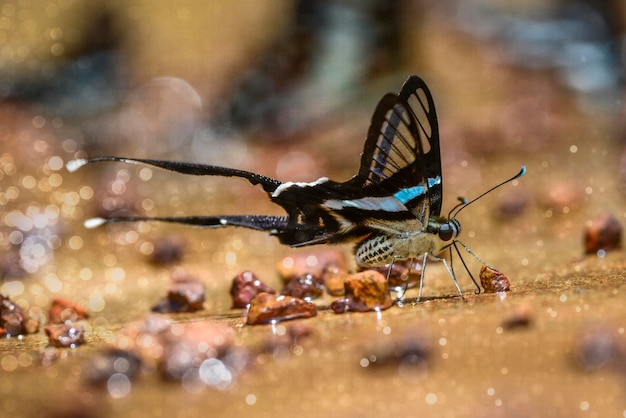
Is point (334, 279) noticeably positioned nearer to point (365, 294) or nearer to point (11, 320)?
point (365, 294)

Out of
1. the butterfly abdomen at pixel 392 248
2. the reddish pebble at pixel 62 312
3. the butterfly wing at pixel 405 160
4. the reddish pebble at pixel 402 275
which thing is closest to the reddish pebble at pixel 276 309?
the butterfly abdomen at pixel 392 248

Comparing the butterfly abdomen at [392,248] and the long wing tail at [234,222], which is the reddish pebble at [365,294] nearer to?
the butterfly abdomen at [392,248]

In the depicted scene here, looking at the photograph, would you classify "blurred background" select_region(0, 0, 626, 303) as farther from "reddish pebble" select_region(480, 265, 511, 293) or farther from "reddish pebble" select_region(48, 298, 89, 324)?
"reddish pebble" select_region(480, 265, 511, 293)

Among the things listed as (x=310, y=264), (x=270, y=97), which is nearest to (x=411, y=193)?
(x=310, y=264)

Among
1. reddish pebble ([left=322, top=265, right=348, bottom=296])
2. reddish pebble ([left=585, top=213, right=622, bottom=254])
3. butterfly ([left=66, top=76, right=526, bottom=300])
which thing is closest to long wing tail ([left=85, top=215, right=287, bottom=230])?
butterfly ([left=66, top=76, right=526, bottom=300])

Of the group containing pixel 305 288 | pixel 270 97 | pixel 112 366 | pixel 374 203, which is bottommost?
pixel 112 366

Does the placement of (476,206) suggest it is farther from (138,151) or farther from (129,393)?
(129,393)

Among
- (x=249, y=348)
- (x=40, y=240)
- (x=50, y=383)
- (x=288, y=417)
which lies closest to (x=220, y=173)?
(x=249, y=348)
